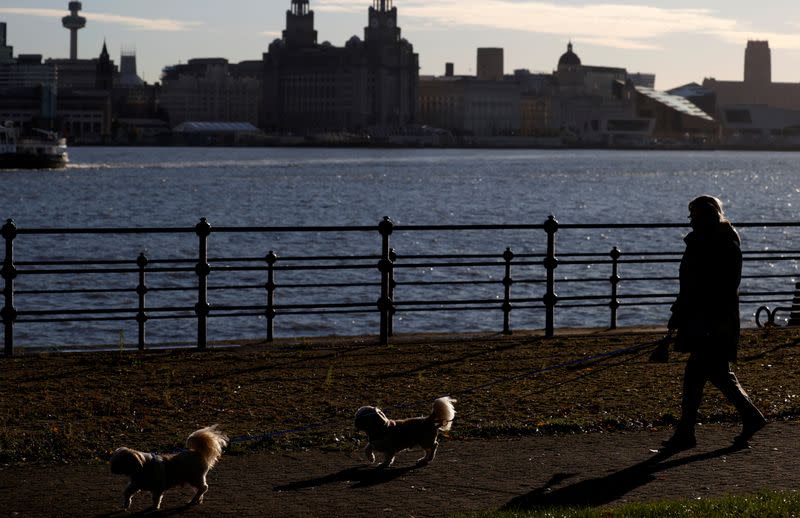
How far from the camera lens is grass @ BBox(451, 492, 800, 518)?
830 cm

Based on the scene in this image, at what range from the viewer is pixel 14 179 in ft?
403

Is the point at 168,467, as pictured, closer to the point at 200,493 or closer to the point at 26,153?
the point at 200,493

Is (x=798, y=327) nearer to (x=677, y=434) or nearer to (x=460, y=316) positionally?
(x=677, y=434)

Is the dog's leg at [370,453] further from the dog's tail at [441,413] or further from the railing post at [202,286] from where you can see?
the railing post at [202,286]

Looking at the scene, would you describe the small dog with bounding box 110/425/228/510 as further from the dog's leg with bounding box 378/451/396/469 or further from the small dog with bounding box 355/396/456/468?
the dog's leg with bounding box 378/451/396/469

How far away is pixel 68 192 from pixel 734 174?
8524cm

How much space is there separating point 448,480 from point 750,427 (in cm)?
250

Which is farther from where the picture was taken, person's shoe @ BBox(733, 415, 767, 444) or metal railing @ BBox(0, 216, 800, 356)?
metal railing @ BBox(0, 216, 800, 356)

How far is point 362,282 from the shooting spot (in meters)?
23.1

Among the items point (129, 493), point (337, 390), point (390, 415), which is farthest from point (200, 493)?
point (337, 390)

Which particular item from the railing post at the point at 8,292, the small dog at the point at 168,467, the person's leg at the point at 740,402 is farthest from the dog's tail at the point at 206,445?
the railing post at the point at 8,292

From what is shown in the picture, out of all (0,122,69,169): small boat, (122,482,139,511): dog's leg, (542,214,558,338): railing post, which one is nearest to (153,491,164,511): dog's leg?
(122,482,139,511): dog's leg

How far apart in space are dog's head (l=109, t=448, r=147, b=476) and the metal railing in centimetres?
614

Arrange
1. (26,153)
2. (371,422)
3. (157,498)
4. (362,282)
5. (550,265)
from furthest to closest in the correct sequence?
(26,153)
(362,282)
(550,265)
(371,422)
(157,498)
